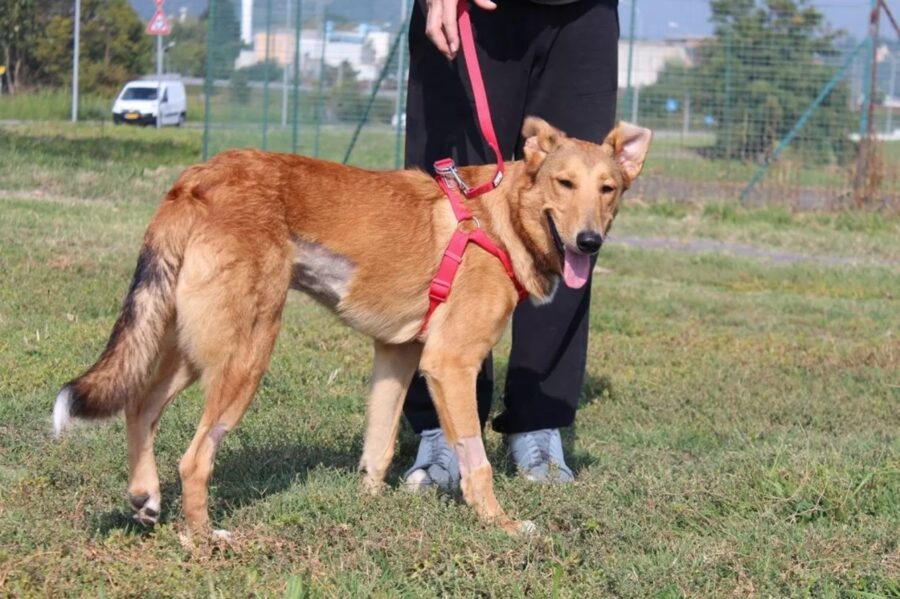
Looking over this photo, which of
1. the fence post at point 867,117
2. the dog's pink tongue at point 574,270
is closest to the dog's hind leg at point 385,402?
the dog's pink tongue at point 574,270

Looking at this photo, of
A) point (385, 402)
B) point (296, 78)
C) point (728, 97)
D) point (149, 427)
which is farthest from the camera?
point (296, 78)

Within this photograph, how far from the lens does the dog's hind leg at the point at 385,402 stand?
4867mm

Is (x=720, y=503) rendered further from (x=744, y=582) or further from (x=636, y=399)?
(x=636, y=399)

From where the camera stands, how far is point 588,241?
436cm

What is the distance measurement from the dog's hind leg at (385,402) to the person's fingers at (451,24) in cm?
117

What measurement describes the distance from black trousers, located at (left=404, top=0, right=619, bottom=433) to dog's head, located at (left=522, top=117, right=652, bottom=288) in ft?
1.57

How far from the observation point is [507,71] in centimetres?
510

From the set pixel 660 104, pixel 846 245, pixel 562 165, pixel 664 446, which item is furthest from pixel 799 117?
pixel 562 165

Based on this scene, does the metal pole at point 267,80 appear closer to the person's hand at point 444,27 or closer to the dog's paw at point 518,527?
the person's hand at point 444,27

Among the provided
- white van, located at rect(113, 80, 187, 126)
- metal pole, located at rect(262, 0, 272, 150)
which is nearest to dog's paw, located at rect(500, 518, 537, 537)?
metal pole, located at rect(262, 0, 272, 150)

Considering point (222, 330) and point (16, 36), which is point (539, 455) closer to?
point (222, 330)

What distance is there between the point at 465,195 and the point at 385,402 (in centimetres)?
90

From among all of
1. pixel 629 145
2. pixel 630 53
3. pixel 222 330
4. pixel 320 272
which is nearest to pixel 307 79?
pixel 630 53

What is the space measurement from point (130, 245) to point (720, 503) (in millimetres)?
6293
